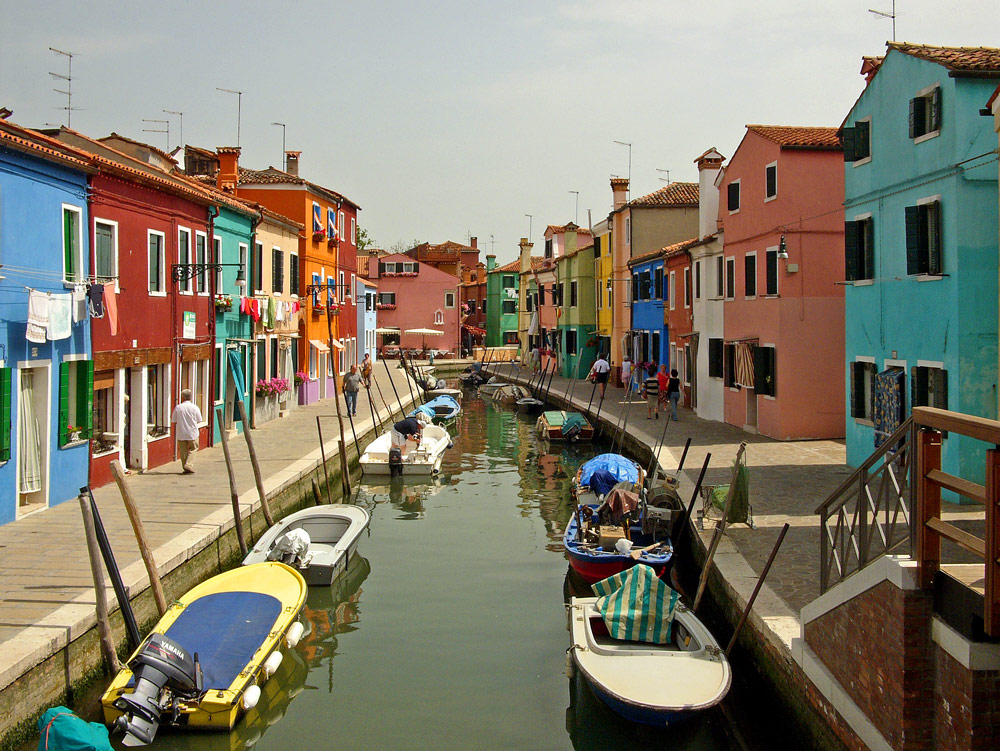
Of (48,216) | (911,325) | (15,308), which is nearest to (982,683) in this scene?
(911,325)

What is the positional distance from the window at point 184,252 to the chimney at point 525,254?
47157 millimetres

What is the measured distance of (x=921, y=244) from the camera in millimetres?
14727

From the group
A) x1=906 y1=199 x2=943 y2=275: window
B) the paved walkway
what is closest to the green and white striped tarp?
the paved walkway

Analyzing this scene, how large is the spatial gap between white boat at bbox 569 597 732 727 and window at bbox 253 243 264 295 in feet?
58.8

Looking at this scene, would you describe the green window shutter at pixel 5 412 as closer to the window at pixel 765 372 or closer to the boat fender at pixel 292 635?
the boat fender at pixel 292 635

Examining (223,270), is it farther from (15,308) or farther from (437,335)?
(437,335)

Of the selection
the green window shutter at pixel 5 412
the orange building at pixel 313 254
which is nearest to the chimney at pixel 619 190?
the orange building at pixel 313 254

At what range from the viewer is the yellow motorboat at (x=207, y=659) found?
8375 millimetres

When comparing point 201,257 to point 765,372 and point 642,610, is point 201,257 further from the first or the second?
point 642,610

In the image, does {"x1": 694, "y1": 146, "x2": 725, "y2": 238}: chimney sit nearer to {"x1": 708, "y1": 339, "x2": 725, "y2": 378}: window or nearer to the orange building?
{"x1": 708, "y1": 339, "x2": 725, "y2": 378}: window

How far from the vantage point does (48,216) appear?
13.6 meters

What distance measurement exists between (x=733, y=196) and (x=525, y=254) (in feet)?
139

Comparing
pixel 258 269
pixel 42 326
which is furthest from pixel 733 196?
pixel 42 326

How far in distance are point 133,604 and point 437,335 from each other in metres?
57.4
